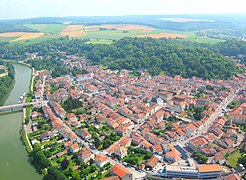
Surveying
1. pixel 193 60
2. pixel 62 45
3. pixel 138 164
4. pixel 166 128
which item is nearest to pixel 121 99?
pixel 166 128

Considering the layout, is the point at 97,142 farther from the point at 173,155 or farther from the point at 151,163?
the point at 173,155

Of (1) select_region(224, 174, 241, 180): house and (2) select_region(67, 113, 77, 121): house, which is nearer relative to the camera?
(1) select_region(224, 174, 241, 180): house

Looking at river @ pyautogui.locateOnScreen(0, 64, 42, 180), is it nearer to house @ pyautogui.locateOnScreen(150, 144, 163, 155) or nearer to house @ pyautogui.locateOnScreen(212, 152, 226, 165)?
house @ pyautogui.locateOnScreen(150, 144, 163, 155)

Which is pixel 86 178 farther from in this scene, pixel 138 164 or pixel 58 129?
pixel 58 129

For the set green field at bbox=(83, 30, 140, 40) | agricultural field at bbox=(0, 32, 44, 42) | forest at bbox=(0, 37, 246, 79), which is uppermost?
agricultural field at bbox=(0, 32, 44, 42)

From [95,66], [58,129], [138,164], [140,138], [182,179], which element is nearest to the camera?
[182,179]

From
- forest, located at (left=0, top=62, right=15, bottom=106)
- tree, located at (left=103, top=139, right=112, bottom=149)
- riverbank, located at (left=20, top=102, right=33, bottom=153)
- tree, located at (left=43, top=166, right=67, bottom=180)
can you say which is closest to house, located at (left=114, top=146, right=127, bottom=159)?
tree, located at (left=103, top=139, right=112, bottom=149)
